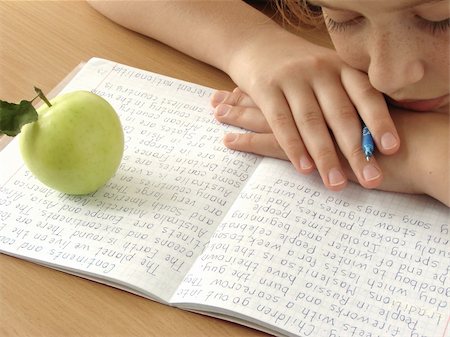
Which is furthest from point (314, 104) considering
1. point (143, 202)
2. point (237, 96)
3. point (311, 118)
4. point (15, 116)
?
point (15, 116)

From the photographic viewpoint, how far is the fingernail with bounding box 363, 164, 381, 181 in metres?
0.81

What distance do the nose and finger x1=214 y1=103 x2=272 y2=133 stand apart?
182mm

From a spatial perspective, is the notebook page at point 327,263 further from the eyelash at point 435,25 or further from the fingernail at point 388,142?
the eyelash at point 435,25

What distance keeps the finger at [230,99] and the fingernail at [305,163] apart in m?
0.14

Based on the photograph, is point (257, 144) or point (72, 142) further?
point (257, 144)

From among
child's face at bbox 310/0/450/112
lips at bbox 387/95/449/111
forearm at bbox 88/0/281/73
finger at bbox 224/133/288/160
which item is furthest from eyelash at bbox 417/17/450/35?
forearm at bbox 88/0/281/73

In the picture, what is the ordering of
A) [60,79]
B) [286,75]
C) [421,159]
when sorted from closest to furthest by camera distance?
[421,159], [286,75], [60,79]

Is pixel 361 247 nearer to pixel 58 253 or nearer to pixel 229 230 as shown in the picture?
pixel 229 230

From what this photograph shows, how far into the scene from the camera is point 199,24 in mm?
1045

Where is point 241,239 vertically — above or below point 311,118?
below

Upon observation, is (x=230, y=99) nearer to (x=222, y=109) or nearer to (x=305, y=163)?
(x=222, y=109)

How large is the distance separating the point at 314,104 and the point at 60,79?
1.21ft

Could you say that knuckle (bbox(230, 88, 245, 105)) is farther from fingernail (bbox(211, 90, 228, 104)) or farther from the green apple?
the green apple

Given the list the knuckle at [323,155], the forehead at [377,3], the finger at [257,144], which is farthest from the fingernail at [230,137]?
the forehead at [377,3]
